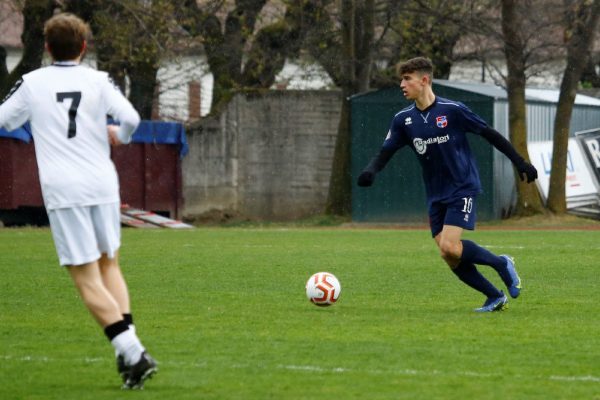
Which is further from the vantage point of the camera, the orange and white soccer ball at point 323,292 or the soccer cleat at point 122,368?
the orange and white soccer ball at point 323,292

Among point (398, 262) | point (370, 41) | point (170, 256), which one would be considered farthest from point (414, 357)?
point (370, 41)

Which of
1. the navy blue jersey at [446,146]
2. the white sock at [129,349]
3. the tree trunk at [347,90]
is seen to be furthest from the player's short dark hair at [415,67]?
the tree trunk at [347,90]

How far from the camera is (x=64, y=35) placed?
6.78 m

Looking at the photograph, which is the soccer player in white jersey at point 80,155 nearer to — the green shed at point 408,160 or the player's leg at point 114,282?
the player's leg at point 114,282

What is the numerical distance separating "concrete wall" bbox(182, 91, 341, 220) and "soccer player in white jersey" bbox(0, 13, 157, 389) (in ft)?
81.9

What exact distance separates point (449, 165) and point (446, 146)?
15 centimetres

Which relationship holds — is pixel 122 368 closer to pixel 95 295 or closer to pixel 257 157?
pixel 95 295

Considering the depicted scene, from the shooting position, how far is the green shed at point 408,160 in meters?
27.7

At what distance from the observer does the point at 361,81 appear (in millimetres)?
30281

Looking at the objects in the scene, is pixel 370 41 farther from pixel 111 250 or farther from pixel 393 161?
pixel 111 250

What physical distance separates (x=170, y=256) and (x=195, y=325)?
7.85 metres

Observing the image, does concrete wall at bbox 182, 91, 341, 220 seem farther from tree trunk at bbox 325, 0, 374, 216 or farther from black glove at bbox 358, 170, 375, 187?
black glove at bbox 358, 170, 375, 187

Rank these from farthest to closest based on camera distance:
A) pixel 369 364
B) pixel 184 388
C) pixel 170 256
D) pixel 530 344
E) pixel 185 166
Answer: pixel 185 166 → pixel 170 256 → pixel 530 344 → pixel 369 364 → pixel 184 388

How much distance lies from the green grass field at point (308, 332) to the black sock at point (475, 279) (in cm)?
23
